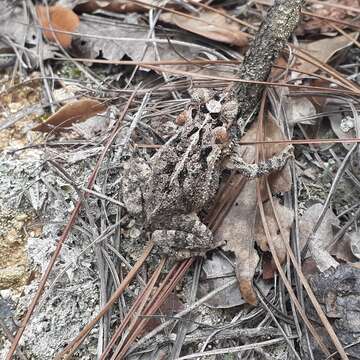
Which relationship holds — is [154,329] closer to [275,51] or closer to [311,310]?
[311,310]

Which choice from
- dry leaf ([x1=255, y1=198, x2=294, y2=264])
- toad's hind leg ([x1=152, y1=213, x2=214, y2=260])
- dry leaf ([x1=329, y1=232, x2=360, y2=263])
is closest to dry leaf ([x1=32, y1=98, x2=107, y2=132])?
toad's hind leg ([x1=152, y1=213, x2=214, y2=260])

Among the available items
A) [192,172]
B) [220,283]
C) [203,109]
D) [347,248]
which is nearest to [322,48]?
[203,109]

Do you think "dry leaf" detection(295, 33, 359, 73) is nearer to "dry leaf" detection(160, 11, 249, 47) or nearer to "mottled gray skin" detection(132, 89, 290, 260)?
"dry leaf" detection(160, 11, 249, 47)

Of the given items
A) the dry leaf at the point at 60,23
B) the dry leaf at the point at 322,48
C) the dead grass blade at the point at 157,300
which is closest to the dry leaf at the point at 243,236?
the dead grass blade at the point at 157,300

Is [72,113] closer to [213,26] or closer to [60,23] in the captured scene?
[60,23]

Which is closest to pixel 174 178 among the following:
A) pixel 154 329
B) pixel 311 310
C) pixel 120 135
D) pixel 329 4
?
pixel 120 135
